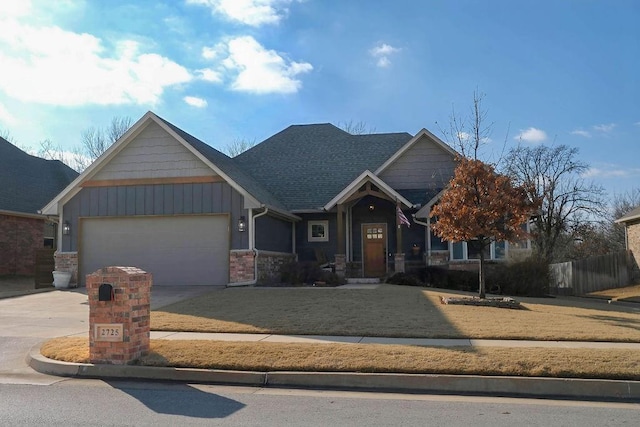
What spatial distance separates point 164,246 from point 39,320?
292 inches

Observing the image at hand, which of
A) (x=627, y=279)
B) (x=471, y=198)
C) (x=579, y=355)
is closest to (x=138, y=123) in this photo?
(x=471, y=198)

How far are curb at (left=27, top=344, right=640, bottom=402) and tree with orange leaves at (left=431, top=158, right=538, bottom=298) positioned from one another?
27.6 feet

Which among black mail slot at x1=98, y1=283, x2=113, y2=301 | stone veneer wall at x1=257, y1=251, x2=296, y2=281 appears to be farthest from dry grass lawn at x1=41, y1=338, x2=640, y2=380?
stone veneer wall at x1=257, y1=251, x2=296, y2=281

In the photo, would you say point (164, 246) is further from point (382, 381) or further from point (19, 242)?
point (382, 381)

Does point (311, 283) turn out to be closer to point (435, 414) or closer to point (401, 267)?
point (401, 267)

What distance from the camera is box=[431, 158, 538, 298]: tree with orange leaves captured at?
15.4 meters

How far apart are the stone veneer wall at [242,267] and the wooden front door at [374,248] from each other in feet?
19.7

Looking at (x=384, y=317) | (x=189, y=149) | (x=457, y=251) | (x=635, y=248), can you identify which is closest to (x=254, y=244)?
(x=189, y=149)

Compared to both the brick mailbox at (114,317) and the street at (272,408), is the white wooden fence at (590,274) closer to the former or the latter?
the street at (272,408)

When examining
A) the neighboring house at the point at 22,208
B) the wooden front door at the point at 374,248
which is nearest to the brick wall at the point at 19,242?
the neighboring house at the point at 22,208

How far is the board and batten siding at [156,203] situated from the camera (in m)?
20.5

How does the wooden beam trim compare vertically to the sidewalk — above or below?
above

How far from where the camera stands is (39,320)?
13945mm

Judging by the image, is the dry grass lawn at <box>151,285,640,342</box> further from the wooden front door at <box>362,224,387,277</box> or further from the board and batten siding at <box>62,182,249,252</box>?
the wooden front door at <box>362,224,387,277</box>
